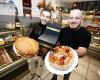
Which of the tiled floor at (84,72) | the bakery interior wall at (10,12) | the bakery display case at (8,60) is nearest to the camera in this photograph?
the bakery display case at (8,60)

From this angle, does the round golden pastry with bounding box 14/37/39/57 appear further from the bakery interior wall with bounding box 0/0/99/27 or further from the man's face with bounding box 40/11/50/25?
the bakery interior wall with bounding box 0/0/99/27

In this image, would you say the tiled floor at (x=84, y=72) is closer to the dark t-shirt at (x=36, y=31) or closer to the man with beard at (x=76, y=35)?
the dark t-shirt at (x=36, y=31)

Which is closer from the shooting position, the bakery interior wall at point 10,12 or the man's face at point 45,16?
the man's face at point 45,16

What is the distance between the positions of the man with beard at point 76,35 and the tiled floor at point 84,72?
3.22ft

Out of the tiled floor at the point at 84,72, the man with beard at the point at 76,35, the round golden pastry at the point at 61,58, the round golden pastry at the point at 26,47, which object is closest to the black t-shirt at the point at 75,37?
the man with beard at the point at 76,35

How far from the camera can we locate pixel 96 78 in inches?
84.0

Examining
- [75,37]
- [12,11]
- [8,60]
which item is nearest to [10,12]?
[12,11]

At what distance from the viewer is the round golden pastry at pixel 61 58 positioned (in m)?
0.95

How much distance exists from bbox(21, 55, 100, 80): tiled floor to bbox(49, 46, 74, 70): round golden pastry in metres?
0.97

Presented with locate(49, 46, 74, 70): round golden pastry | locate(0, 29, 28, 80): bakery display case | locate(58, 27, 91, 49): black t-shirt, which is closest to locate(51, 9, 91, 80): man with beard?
locate(58, 27, 91, 49): black t-shirt

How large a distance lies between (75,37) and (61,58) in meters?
0.40

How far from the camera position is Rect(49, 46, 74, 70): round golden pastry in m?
0.95

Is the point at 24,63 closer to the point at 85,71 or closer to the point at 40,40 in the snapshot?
the point at 40,40

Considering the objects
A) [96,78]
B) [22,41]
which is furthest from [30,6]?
[96,78]
